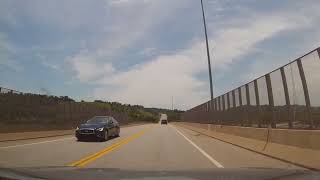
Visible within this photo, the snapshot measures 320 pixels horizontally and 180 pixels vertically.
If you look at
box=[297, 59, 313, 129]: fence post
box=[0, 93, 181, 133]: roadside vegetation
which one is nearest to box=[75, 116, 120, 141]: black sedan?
box=[0, 93, 181, 133]: roadside vegetation

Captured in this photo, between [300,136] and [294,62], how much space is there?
2.68 metres

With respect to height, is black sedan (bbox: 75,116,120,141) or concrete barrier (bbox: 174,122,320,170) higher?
black sedan (bbox: 75,116,120,141)

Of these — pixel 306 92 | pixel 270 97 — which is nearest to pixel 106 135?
pixel 270 97

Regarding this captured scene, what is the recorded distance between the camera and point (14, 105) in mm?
34031

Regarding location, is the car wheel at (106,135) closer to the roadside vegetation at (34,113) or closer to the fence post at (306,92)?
the roadside vegetation at (34,113)

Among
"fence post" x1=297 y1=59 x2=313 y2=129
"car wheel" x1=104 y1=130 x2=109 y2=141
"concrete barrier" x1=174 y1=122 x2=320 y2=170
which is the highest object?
"fence post" x1=297 y1=59 x2=313 y2=129

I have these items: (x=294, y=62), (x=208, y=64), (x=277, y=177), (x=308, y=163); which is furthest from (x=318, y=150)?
(x=208, y=64)

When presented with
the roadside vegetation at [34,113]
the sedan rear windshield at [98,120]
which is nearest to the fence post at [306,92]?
the sedan rear windshield at [98,120]

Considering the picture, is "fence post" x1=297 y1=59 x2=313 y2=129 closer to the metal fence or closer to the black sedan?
the metal fence

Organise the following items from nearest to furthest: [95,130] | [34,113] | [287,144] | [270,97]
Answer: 1. [287,144]
2. [270,97]
3. [95,130]
4. [34,113]

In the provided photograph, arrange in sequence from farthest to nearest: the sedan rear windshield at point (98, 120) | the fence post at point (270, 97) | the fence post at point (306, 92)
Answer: the sedan rear windshield at point (98, 120), the fence post at point (270, 97), the fence post at point (306, 92)

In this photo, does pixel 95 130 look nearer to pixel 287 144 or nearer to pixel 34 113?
pixel 34 113

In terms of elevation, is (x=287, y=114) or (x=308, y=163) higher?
(x=287, y=114)

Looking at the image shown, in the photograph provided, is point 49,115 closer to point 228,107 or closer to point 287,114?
point 228,107
